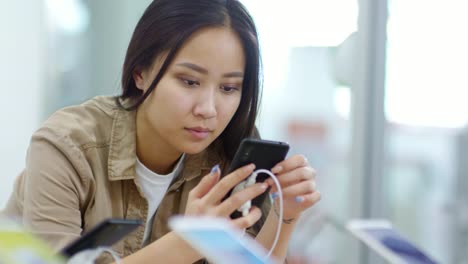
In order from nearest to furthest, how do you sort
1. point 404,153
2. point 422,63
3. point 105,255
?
point 105,255, point 422,63, point 404,153

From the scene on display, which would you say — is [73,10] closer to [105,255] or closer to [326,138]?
[326,138]

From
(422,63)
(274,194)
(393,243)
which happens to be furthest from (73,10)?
(393,243)

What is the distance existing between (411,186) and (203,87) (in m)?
1.69

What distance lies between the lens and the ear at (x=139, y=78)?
1082mm

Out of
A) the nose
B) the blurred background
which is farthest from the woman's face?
the blurred background

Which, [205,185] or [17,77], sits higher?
[17,77]

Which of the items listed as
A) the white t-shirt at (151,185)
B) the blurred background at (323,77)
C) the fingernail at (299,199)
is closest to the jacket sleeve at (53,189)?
the white t-shirt at (151,185)

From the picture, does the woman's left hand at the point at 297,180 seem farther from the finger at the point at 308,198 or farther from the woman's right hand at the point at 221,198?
the woman's right hand at the point at 221,198

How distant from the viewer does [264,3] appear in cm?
203

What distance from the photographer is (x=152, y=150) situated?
45.3 inches

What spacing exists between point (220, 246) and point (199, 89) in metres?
0.49

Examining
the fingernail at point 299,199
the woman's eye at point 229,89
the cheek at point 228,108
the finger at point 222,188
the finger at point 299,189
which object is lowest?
the fingernail at point 299,199

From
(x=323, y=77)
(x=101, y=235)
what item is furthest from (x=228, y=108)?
(x=323, y=77)

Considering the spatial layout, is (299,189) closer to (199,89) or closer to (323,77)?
(199,89)
